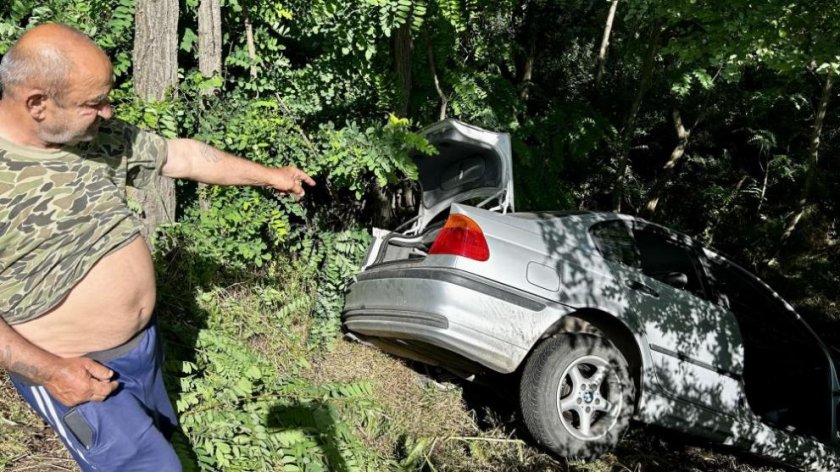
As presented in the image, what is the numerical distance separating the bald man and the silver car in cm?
213

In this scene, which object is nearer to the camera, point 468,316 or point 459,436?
point 468,316

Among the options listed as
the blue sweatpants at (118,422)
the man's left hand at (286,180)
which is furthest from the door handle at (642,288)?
the blue sweatpants at (118,422)

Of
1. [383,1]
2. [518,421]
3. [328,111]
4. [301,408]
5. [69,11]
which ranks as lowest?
[518,421]

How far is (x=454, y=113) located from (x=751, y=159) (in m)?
7.21

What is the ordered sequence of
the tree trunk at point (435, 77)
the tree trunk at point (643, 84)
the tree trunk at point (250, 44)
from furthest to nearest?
the tree trunk at point (643, 84)
the tree trunk at point (435, 77)
the tree trunk at point (250, 44)

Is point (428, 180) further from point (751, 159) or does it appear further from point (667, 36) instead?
point (751, 159)

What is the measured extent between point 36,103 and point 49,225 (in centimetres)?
38

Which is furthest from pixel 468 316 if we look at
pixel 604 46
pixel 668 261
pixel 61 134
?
pixel 604 46

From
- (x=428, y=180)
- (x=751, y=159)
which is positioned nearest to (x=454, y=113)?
(x=428, y=180)

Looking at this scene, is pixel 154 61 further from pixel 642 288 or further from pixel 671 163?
pixel 671 163

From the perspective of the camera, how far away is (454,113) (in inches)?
304

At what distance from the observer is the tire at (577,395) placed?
449 centimetres

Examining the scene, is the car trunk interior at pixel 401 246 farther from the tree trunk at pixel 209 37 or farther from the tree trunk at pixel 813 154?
the tree trunk at pixel 813 154

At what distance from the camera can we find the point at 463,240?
448 centimetres
